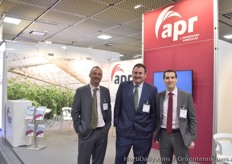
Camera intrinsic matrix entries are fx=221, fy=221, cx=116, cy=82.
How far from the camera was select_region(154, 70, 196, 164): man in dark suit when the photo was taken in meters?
2.47

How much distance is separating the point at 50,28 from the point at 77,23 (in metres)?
1.11

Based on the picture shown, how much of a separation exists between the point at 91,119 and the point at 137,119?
0.59 m

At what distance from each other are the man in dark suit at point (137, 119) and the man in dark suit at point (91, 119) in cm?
25

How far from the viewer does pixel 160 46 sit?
14.7 feet

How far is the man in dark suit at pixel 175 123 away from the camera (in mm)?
2467

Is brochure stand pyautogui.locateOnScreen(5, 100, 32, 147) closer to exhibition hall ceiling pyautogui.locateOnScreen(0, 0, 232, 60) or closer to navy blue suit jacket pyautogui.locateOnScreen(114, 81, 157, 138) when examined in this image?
exhibition hall ceiling pyautogui.locateOnScreen(0, 0, 232, 60)

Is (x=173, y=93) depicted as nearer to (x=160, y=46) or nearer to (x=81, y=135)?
(x=81, y=135)

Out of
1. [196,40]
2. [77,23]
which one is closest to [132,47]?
[77,23]

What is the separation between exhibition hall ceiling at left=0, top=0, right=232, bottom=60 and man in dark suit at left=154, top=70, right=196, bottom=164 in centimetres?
295

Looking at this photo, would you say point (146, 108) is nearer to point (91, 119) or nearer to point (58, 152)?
point (91, 119)

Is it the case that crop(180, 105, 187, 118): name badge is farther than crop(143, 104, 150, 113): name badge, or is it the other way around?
crop(143, 104, 150, 113): name badge

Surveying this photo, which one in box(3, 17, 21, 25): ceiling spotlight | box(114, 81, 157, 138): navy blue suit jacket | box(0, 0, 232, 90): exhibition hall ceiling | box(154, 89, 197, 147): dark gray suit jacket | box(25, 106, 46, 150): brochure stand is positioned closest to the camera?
box(154, 89, 197, 147): dark gray suit jacket

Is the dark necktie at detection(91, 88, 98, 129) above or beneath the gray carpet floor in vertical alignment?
above

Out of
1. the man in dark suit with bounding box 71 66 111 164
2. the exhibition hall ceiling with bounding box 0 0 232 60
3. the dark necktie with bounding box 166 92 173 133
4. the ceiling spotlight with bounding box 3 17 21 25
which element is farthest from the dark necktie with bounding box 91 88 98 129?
the ceiling spotlight with bounding box 3 17 21 25
